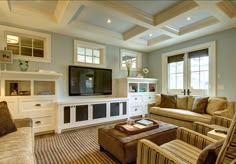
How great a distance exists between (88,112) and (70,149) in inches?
51.4

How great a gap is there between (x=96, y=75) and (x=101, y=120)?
136 centimetres

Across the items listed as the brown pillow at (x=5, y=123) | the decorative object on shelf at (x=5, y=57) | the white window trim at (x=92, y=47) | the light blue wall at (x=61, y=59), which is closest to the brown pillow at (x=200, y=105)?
the white window trim at (x=92, y=47)

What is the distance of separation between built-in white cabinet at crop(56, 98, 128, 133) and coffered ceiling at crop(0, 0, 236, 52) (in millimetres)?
1864

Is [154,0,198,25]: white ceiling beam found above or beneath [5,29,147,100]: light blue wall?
above

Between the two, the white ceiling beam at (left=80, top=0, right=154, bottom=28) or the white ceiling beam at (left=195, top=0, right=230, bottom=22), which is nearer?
the white ceiling beam at (left=195, top=0, right=230, bottom=22)

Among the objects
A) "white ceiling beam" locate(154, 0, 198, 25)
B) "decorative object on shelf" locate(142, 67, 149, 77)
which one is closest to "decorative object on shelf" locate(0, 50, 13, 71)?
"white ceiling beam" locate(154, 0, 198, 25)

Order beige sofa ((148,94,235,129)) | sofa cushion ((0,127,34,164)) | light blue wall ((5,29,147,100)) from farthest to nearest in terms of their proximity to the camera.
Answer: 1. light blue wall ((5,29,147,100))
2. beige sofa ((148,94,235,129))
3. sofa cushion ((0,127,34,164))

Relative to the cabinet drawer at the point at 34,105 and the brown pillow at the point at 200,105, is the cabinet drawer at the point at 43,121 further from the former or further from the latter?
the brown pillow at the point at 200,105

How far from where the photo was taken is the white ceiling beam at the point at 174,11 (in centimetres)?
260

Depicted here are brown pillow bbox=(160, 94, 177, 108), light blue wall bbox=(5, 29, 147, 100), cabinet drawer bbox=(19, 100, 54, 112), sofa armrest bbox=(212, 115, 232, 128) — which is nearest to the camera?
sofa armrest bbox=(212, 115, 232, 128)

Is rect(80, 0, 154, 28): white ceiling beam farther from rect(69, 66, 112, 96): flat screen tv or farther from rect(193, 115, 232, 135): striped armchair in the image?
rect(193, 115, 232, 135): striped armchair

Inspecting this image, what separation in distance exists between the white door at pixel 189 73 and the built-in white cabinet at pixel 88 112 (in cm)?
188

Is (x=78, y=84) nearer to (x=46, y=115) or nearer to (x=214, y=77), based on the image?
(x=46, y=115)

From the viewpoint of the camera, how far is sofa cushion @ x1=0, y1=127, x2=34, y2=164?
51.4 inches
